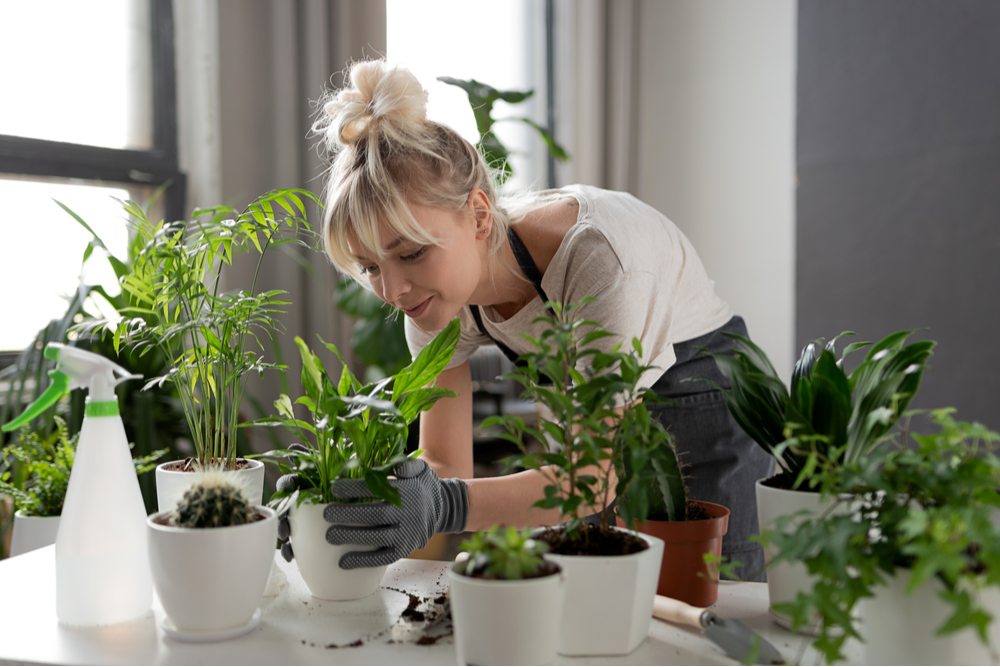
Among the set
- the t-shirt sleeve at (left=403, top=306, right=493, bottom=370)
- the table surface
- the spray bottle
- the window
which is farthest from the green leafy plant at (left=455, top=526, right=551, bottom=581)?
the window

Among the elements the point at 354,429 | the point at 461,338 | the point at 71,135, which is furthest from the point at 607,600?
the point at 71,135

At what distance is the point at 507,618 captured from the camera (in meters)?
0.55

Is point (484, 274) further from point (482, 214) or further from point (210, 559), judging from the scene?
point (210, 559)

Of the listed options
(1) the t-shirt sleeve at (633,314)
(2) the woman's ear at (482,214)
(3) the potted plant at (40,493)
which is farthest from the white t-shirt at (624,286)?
(3) the potted plant at (40,493)

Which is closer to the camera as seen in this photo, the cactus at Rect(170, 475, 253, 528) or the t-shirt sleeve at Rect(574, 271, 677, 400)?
the cactus at Rect(170, 475, 253, 528)

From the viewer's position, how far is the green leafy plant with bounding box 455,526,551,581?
21.8 inches

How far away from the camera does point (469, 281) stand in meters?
1.09

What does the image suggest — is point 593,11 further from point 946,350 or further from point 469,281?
point 469,281

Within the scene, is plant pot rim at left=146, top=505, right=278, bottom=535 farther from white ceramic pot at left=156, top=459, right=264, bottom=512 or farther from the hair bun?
the hair bun

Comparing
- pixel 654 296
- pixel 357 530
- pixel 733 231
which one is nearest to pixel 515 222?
pixel 654 296

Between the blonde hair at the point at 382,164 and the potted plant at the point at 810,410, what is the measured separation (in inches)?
19.3

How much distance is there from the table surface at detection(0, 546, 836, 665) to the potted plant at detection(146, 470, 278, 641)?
26mm

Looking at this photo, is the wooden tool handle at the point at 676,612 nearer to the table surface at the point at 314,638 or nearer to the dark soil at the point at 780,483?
the table surface at the point at 314,638

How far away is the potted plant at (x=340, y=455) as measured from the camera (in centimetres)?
72
